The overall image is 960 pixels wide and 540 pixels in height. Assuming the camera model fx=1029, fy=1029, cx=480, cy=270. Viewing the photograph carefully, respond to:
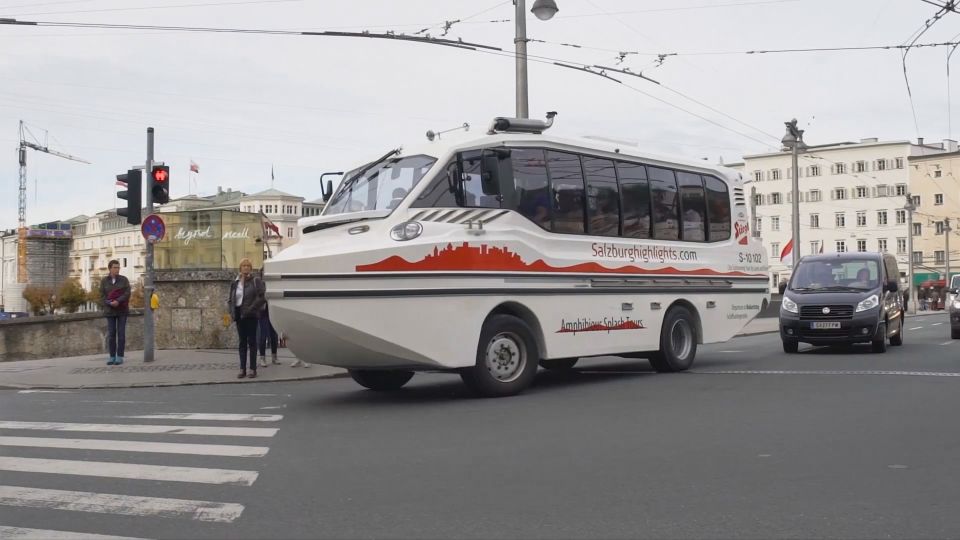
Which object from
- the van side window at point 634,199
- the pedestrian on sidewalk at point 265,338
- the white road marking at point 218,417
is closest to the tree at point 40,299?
the pedestrian on sidewalk at point 265,338

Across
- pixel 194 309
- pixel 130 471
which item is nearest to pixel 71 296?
pixel 194 309

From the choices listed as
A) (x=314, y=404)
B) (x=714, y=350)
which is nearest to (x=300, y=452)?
(x=314, y=404)

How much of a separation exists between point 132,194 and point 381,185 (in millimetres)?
7772

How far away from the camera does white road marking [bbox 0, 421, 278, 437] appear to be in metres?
9.23

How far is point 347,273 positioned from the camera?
1052 centimetres

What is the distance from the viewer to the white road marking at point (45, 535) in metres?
5.37

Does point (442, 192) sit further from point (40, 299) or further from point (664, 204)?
point (40, 299)

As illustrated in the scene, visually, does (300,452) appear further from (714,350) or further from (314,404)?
(714,350)

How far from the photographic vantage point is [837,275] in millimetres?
19641

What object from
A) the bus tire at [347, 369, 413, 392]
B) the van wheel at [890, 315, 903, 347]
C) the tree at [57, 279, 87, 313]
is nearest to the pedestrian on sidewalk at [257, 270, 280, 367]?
the bus tire at [347, 369, 413, 392]

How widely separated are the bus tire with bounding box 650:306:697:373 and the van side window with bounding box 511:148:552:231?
3.26 m

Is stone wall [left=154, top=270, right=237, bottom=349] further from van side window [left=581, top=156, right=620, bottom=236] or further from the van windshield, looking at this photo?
the van windshield

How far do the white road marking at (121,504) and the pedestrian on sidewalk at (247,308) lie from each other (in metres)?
8.46

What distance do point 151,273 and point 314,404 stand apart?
750 centimetres
